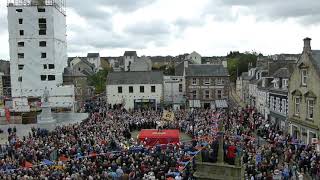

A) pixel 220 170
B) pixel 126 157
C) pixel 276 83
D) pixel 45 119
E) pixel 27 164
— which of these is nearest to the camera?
pixel 220 170

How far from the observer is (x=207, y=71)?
62.3 metres

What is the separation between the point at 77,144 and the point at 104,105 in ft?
114

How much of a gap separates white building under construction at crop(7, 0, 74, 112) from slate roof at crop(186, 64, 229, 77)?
18.4 meters

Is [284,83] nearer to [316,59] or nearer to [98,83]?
[316,59]

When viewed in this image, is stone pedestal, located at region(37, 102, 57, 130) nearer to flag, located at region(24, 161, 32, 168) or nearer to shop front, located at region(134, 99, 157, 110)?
shop front, located at region(134, 99, 157, 110)

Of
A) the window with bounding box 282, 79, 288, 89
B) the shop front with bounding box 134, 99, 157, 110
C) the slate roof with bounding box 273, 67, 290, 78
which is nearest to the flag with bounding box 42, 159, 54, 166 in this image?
the window with bounding box 282, 79, 288, 89

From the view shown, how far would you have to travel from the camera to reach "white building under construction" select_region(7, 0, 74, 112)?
208ft

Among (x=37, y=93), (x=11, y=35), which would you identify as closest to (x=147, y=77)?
(x=37, y=93)

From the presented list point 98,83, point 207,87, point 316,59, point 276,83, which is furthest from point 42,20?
point 316,59

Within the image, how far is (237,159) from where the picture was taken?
1202cm

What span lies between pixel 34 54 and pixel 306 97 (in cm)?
4493

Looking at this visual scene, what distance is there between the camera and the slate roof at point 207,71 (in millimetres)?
61906

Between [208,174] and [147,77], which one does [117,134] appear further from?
[147,77]

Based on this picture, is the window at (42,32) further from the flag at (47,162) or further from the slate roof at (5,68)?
the flag at (47,162)
